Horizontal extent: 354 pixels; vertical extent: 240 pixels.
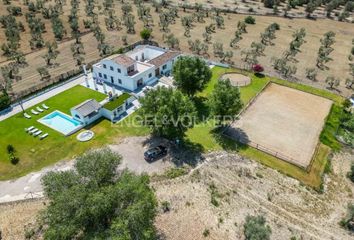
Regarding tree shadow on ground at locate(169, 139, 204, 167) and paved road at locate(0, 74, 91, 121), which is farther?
paved road at locate(0, 74, 91, 121)

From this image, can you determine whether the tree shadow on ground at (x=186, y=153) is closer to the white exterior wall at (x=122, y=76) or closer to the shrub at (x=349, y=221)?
the white exterior wall at (x=122, y=76)

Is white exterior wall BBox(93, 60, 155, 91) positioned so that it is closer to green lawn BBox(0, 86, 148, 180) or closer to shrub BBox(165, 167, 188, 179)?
green lawn BBox(0, 86, 148, 180)

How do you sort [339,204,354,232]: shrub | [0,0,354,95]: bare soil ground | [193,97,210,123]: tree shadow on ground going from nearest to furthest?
[339,204,354,232]: shrub, [193,97,210,123]: tree shadow on ground, [0,0,354,95]: bare soil ground

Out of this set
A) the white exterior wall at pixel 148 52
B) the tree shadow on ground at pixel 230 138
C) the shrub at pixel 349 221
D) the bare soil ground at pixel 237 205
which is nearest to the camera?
the bare soil ground at pixel 237 205

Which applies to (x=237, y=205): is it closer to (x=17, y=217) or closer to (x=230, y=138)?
(x=230, y=138)

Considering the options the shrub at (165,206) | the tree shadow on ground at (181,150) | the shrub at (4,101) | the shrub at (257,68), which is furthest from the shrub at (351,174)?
the shrub at (4,101)

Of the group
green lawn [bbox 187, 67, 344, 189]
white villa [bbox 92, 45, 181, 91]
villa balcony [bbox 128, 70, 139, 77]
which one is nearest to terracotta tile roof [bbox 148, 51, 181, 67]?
white villa [bbox 92, 45, 181, 91]
